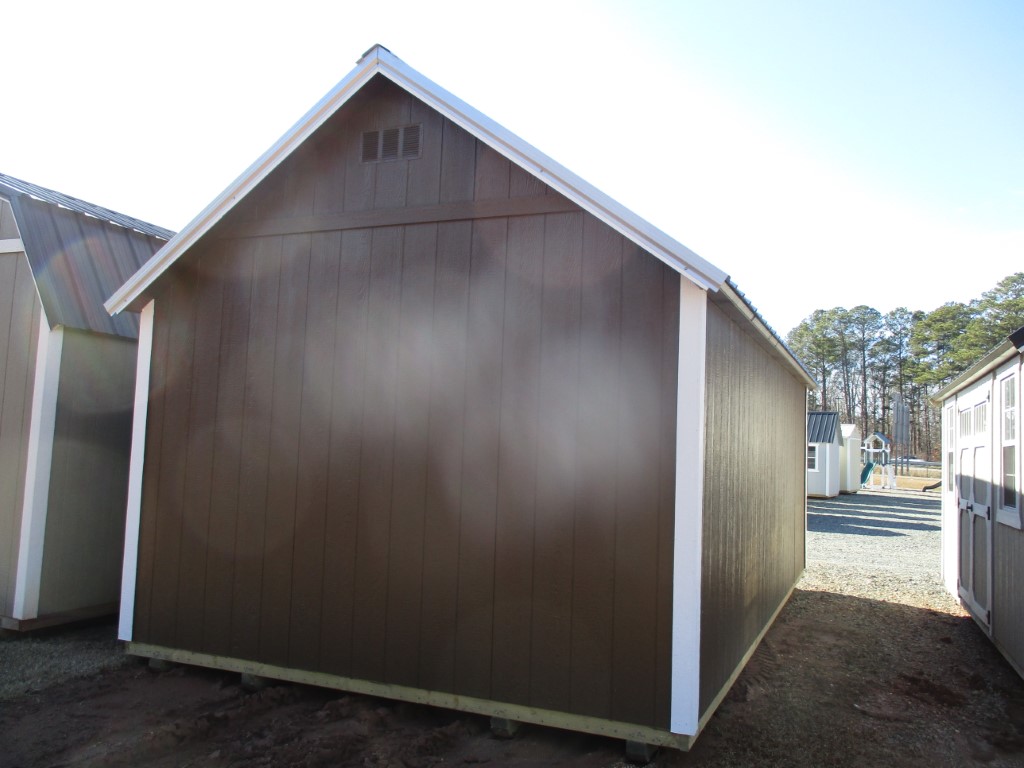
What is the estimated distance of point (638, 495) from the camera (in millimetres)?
4324

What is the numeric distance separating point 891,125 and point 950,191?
3.00 meters

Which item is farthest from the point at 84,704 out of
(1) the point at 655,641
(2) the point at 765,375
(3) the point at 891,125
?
(3) the point at 891,125

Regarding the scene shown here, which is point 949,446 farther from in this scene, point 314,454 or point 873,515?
point 873,515

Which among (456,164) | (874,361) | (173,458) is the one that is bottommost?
(173,458)

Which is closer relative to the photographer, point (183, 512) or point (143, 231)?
point (183, 512)

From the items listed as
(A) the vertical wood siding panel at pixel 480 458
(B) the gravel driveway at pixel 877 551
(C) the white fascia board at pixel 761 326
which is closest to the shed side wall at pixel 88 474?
(A) the vertical wood siding panel at pixel 480 458

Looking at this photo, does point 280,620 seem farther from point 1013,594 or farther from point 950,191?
point 950,191

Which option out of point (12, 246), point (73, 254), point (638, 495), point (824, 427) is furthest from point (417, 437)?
point (824, 427)

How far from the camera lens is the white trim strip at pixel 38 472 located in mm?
6305

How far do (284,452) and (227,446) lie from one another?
0.52m

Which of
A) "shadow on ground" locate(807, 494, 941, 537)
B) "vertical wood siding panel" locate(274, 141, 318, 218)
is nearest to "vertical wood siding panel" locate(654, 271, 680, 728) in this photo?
"vertical wood siding panel" locate(274, 141, 318, 218)

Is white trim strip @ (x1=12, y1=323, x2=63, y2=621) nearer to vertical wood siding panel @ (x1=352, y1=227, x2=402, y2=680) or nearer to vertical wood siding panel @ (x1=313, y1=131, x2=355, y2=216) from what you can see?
vertical wood siding panel @ (x1=313, y1=131, x2=355, y2=216)

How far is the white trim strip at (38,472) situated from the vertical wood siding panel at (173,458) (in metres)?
1.51

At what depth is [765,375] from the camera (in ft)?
22.7
